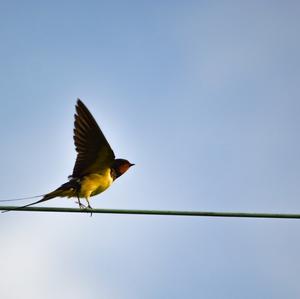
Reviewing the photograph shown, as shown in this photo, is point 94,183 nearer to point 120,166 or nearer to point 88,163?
point 88,163

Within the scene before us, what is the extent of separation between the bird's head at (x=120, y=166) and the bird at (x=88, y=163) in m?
0.01

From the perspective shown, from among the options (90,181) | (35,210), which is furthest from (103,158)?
(35,210)

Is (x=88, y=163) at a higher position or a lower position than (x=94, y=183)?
higher

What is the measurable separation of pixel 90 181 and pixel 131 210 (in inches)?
90.3

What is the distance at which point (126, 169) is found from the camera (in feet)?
23.2

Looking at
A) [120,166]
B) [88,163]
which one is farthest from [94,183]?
[120,166]

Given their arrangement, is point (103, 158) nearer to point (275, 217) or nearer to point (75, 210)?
point (75, 210)

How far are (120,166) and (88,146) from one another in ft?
1.92

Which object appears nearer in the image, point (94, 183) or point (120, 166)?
point (94, 183)

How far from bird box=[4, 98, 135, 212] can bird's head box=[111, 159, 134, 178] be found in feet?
0.04

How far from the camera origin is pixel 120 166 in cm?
703

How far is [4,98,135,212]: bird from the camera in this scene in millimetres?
6418

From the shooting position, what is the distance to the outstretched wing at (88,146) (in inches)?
253

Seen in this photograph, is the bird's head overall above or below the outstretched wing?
below
